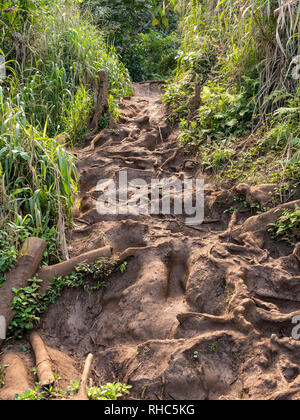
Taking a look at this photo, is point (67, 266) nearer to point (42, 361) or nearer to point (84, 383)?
point (42, 361)

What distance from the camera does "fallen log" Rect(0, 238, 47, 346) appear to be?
3311 millimetres

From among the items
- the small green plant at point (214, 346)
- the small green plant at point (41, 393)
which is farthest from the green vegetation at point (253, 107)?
the small green plant at point (41, 393)

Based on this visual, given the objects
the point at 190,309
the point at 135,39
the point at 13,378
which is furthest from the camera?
the point at 135,39

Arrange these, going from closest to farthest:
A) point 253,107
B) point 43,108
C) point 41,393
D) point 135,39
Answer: point 41,393
point 253,107
point 43,108
point 135,39

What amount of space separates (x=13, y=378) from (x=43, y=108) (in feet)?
13.1

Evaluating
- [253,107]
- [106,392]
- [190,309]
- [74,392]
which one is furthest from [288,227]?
[74,392]

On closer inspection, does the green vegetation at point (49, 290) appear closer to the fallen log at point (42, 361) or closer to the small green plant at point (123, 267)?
the small green plant at point (123, 267)

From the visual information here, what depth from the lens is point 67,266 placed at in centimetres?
373

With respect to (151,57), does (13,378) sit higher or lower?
lower

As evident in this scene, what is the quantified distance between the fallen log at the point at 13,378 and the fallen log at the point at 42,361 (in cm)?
10

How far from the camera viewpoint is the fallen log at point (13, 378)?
2711 millimetres

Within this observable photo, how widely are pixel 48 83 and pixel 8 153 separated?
8.23 feet

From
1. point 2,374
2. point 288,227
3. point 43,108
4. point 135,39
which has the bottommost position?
point 2,374

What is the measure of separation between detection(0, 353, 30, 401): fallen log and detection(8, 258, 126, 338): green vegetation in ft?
0.86
